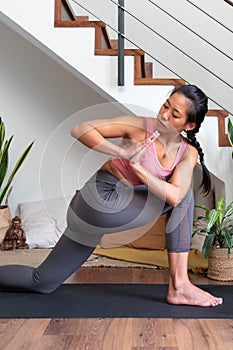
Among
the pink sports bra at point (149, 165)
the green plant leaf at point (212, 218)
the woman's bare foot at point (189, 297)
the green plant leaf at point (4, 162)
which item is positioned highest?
the pink sports bra at point (149, 165)

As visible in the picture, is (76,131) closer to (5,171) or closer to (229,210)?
(229,210)

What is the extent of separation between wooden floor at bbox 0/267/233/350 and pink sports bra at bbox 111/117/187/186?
0.55 meters

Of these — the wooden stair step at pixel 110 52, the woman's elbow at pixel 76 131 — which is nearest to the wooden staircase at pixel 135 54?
the wooden stair step at pixel 110 52

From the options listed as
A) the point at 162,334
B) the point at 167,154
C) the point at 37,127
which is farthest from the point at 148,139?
the point at 37,127

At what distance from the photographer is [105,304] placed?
7.69 ft

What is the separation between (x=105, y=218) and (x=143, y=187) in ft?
0.63

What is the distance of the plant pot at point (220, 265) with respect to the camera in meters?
2.92

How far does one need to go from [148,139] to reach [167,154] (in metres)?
0.12

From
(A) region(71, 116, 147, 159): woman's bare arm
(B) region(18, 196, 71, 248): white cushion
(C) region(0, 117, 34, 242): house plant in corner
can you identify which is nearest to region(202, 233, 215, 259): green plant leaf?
(A) region(71, 116, 147, 159): woman's bare arm

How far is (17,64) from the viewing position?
4.29 m

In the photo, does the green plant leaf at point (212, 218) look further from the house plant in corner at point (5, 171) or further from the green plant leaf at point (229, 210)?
the house plant in corner at point (5, 171)

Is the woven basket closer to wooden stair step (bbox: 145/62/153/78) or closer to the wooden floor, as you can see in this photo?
wooden stair step (bbox: 145/62/153/78)

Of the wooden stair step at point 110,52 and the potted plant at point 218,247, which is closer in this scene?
the potted plant at point 218,247

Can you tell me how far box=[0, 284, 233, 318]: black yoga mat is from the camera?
2.18 m
